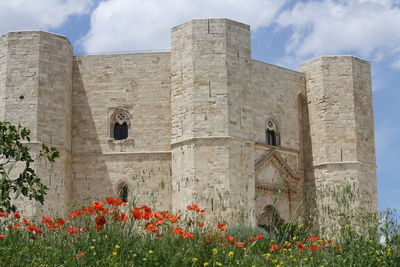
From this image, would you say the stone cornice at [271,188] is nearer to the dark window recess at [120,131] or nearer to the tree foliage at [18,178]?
the dark window recess at [120,131]

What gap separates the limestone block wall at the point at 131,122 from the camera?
2477 cm

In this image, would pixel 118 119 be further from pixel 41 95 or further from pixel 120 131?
pixel 41 95

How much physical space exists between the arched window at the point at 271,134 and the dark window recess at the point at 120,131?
5.05 meters

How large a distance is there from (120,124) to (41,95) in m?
2.89

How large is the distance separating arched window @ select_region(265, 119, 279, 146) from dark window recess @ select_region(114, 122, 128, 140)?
5047 millimetres

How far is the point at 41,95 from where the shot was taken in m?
23.9

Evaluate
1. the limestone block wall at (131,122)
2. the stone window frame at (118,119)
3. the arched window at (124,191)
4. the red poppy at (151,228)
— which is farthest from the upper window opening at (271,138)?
the red poppy at (151,228)

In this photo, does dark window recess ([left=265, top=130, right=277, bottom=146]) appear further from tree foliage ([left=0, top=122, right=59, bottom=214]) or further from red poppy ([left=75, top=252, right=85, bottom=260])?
red poppy ([left=75, top=252, right=85, bottom=260])

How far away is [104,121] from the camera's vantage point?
82.7 ft

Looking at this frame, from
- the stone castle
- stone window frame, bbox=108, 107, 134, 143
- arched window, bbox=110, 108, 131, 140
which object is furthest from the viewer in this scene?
arched window, bbox=110, 108, 131, 140

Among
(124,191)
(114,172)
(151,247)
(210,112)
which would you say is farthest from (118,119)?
(151,247)

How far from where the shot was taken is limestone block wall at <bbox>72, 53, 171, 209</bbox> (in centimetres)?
2477

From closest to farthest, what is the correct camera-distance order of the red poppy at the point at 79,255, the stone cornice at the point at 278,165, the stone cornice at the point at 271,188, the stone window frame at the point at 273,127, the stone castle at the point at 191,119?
1. the red poppy at the point at 79,255
2. the stone castle at the point at 191,119
3. the stone cornice at the point at 271,188
4. the stone cornice at the point at 278,165
5. the stone window frame at the point at 273,127

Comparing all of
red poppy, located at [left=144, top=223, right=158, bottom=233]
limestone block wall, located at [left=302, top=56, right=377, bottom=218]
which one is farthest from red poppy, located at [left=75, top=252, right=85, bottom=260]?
limestone block wall, located at [left=302, top=56, right=377, bottom=218]
